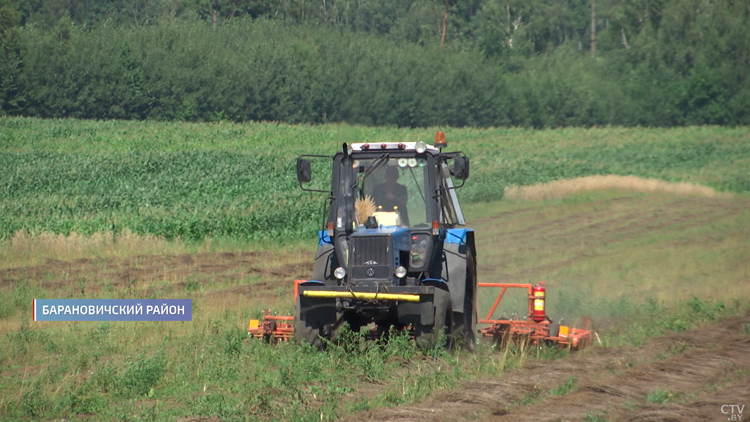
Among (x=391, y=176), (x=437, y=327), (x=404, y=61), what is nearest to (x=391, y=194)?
(x=391, y=176)

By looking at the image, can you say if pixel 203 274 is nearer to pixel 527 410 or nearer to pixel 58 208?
pixel 58 208

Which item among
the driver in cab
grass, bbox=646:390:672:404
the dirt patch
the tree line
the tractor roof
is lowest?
grass, bbox=646:390:672:404

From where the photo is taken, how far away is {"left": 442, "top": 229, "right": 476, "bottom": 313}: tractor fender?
9664 millimetres

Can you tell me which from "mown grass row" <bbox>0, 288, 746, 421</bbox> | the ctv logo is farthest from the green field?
the ctv logo

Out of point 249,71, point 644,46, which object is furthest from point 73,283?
point 249,71

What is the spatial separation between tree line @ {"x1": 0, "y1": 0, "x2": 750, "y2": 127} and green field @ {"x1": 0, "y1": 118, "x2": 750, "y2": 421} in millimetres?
5395

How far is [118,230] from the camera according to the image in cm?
2097

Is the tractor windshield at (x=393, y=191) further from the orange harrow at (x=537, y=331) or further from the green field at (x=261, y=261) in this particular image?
the orange harrow at (x=537, y=331)

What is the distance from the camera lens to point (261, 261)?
60.9ft

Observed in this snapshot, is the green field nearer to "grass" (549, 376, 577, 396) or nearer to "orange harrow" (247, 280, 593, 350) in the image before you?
"grass" (549, 376, 577, 396)

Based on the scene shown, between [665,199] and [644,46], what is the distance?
79.0ft

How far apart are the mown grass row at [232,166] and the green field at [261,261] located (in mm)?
128

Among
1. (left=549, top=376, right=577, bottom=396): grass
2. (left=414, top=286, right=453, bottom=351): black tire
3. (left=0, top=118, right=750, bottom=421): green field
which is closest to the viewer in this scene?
(left=549, top=376, right=577, bottom=396): grass

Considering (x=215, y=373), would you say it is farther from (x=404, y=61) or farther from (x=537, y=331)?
(x=404, y=61)
